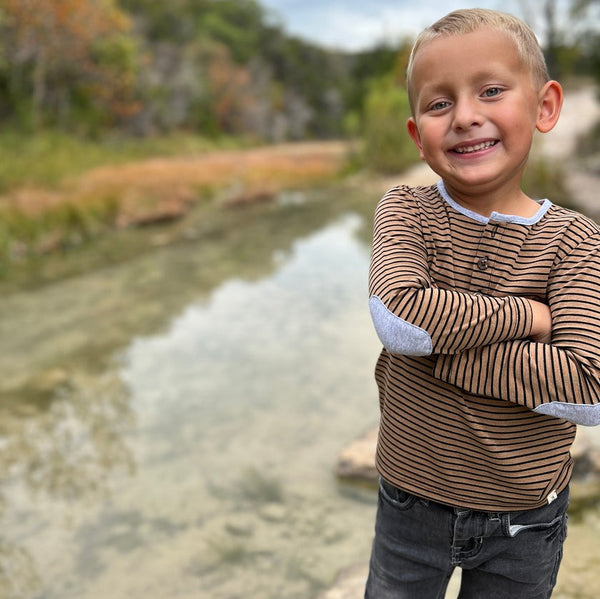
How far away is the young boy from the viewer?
97cm

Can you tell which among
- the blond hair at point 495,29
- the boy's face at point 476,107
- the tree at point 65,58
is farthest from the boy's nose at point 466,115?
the tree at point 65,58

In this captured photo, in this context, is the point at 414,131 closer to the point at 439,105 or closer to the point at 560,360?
the point at 439,105

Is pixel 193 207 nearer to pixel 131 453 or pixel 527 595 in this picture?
pixel 131 453

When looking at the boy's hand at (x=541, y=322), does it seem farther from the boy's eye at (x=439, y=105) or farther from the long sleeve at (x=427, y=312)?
the boy's eye at (x=439, y=105)

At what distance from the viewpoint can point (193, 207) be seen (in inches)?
431

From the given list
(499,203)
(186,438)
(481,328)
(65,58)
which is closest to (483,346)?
(481,328)

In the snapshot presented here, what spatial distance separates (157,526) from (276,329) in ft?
7.62

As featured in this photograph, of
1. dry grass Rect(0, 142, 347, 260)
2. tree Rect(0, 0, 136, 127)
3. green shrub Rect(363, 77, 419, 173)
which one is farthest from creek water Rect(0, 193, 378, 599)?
tree Rect(0, 0, 136, 127)

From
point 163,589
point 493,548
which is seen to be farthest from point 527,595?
point 163,589

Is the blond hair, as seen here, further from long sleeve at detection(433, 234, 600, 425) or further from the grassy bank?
the grassy bank

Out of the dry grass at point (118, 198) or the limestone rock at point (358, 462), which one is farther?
the dry grass at point (118, 198)

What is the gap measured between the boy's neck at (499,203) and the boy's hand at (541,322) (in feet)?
0.55

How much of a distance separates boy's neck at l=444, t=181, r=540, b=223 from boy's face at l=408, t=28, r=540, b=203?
0.02 meters

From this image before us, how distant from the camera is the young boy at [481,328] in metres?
0.97
